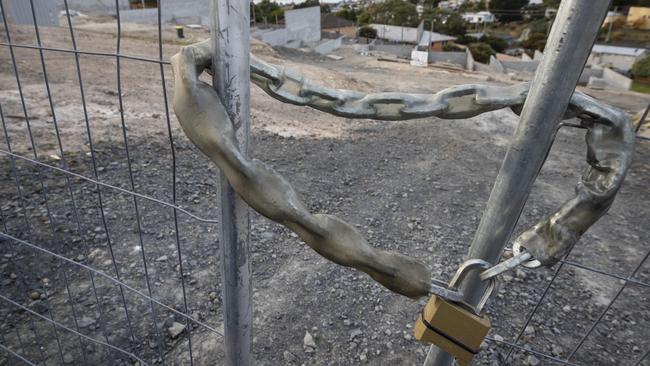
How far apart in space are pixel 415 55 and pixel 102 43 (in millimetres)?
10621

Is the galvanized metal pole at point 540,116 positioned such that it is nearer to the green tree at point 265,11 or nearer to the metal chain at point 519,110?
the metal chain at point 519,110

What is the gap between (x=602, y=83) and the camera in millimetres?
13570

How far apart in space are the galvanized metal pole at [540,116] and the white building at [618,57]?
20256mm

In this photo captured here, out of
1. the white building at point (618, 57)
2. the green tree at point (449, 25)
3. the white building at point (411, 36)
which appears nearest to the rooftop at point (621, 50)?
the white building at point (618, 57)

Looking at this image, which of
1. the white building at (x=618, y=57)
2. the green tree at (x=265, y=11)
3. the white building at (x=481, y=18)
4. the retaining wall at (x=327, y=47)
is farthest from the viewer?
the white building at (x=481, y=18)

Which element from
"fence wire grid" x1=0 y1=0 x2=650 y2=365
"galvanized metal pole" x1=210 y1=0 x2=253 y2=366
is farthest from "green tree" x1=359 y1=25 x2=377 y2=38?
"galvanized metal pole" x1=210 y1=0 x2=253 y2=366

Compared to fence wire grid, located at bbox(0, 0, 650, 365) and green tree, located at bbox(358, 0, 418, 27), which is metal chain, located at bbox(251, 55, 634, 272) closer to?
fence wire grid, located at bbox(0, 0, 650, 365)

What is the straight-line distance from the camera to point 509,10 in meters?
36.2

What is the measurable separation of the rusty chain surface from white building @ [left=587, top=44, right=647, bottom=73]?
20242mm

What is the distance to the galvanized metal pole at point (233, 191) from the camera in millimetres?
606

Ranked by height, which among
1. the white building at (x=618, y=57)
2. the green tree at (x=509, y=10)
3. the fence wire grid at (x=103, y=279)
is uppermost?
the green tree at (x=509, y=10)

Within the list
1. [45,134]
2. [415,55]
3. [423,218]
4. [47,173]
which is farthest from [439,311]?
[415,55]

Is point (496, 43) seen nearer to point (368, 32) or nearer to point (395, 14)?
point (395, 14)

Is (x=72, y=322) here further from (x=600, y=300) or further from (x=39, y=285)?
(x=600, y=300)
